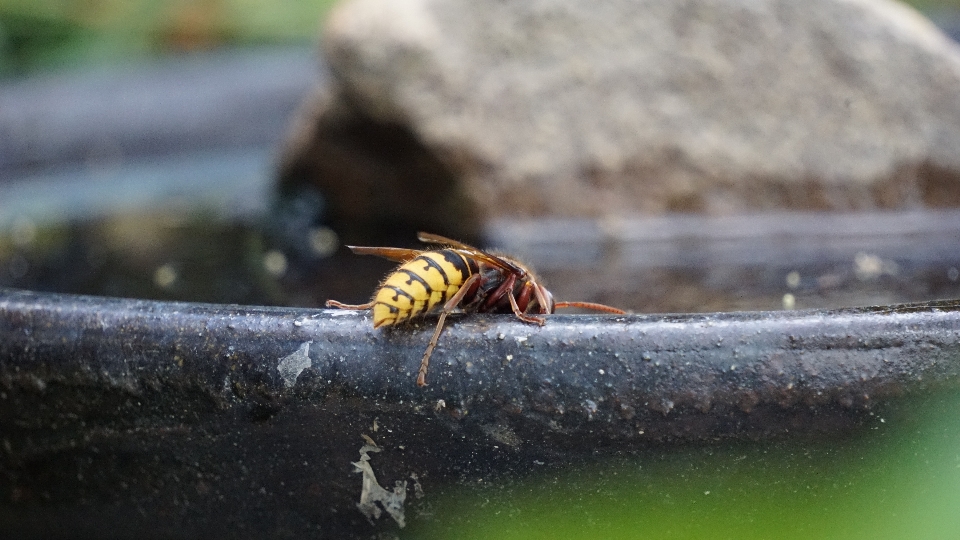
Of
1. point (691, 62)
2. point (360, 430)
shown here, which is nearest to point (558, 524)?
point (360, 430)

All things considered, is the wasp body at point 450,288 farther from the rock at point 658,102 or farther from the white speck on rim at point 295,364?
the rock at point 658,102

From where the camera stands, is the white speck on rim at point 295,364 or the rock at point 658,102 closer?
the white speck on rim at point 295,364

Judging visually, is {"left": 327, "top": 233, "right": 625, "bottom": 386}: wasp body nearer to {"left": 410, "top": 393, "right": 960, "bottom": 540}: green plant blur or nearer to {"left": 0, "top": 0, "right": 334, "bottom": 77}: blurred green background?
{"left": 410, "top": 393, "right": 960, "bottom": 540}: green plant blur

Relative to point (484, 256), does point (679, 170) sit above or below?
above

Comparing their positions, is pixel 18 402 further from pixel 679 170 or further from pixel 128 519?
pixel 679 170

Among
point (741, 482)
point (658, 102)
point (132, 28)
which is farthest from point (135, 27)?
point (741, 482)

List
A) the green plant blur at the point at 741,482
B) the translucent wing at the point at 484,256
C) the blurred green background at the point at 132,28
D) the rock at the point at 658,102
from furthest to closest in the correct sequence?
the blurred green background at the point at 132,28 → the rock at the point at 658,102 → the translucent wing at the point at 484,256 → the green plant blur at the point at 741,482

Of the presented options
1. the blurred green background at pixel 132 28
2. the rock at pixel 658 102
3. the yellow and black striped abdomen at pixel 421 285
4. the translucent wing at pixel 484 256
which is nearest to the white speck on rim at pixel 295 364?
the yellow and black striped abdomen at pixel 421 285
